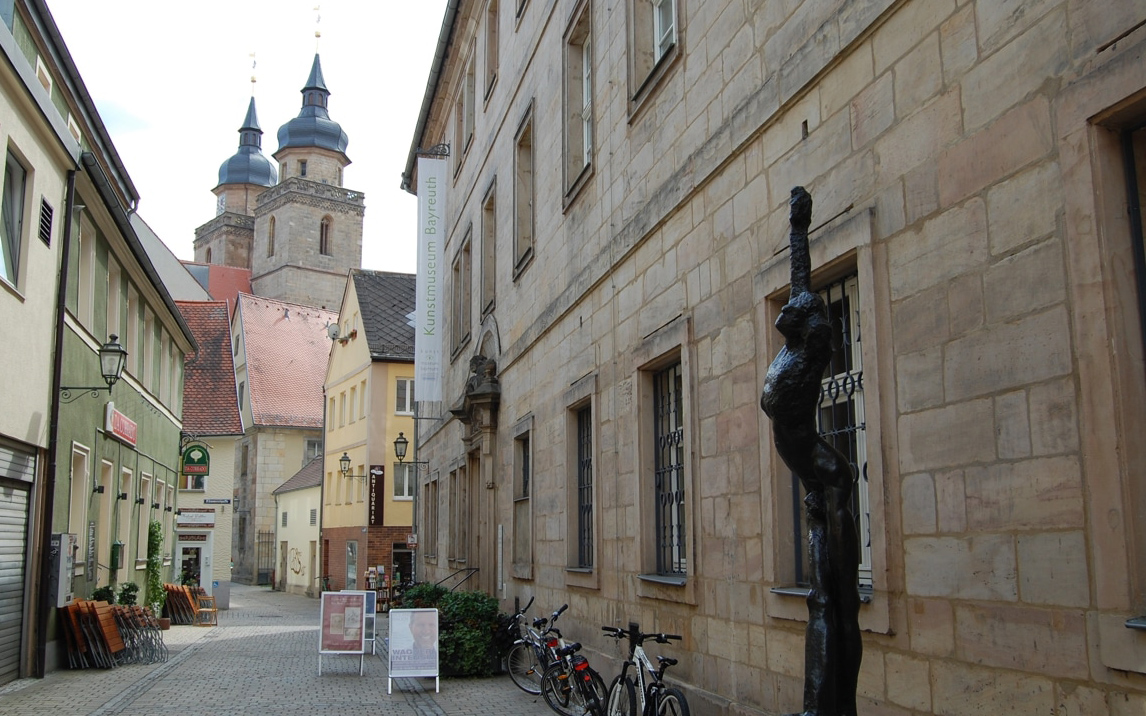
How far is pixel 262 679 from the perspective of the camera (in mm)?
14531

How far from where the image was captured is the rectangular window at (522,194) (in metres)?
16.0

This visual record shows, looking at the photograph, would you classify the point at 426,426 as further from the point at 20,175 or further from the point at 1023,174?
the point at 1023,174

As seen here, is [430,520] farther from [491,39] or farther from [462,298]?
[491,39]

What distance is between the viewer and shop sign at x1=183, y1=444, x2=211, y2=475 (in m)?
27.5

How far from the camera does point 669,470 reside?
968 cm

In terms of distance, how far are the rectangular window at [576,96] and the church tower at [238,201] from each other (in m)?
85.1

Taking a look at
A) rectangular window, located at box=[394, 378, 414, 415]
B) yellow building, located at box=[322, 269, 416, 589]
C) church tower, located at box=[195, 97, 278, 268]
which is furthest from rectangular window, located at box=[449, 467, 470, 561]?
church tower, located at box=[195, 97, 278, 268]

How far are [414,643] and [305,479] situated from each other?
36.2 m

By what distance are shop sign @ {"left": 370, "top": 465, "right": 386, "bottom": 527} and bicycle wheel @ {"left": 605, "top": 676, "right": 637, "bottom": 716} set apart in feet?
94.1

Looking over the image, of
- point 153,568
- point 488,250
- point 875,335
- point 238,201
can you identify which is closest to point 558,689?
point 875,335

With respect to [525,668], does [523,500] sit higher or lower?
higher

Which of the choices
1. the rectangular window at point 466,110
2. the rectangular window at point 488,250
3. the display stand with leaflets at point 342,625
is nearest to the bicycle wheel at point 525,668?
the display stand with leaflets at point 342,625

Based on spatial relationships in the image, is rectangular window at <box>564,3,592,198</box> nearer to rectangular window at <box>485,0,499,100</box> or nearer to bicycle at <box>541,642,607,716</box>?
bicycle at <box>541,642,607,716</box>

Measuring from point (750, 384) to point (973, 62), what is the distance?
2946 millimetres
